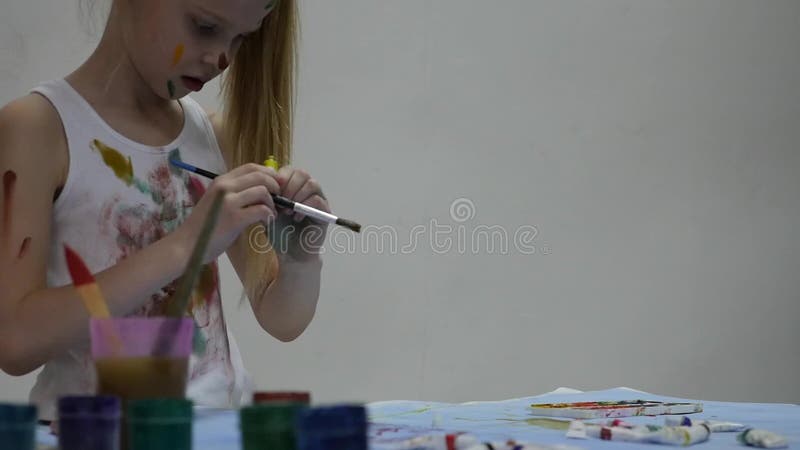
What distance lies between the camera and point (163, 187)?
91cm

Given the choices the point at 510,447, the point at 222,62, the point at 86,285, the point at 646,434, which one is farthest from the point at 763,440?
the point at 222,62

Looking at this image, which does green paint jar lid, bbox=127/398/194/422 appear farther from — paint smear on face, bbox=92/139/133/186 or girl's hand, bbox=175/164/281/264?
paint smear on face, bbox=92/139/133/186

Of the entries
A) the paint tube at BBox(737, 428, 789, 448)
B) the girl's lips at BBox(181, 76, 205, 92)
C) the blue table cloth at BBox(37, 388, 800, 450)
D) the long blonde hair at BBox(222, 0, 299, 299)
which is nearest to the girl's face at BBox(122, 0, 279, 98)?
the girl's lips at BBox(181, 76, 205, 92)

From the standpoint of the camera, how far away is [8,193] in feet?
2.59

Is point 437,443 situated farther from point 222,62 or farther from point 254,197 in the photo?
point 222,62

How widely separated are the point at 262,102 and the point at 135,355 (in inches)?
22.7

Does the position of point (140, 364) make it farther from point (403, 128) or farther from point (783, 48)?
point (783, 48)

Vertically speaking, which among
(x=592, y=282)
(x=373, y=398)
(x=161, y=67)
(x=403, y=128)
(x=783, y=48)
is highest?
(x=783, y=48)

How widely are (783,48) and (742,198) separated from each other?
14.3 inches

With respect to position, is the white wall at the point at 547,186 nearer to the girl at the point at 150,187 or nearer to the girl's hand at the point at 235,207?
the girl at the point at 150,187

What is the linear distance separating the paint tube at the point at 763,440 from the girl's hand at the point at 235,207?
416 mm

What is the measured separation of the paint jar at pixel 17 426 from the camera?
400mm

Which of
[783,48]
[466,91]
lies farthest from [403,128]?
[783,48]

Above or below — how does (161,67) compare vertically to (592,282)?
above
